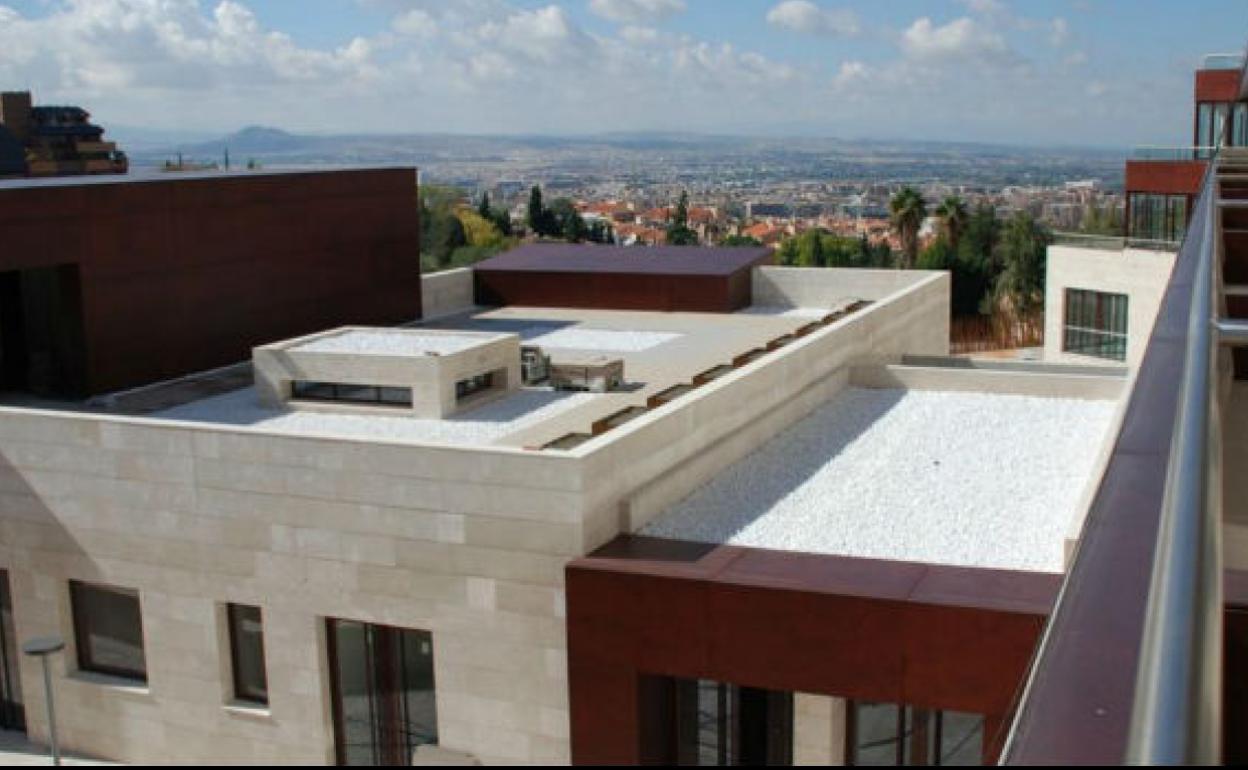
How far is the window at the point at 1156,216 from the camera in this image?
41.6 meters

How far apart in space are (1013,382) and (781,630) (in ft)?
40.0

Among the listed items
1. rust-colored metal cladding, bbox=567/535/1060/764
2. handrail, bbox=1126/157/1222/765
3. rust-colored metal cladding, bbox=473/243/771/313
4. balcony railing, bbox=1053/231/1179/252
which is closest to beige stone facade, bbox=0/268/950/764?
rust-colored metal cladding, bbox=567/535/1060/764

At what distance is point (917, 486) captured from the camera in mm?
18328

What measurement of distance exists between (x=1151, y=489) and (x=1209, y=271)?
1.69 meters

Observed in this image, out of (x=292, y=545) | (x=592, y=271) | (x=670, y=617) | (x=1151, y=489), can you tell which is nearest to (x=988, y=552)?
(x=670, y=617)

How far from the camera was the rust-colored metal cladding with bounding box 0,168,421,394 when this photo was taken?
2375 cm

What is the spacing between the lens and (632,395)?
2342cm

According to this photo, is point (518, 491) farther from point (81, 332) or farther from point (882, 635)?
point (81, 332)

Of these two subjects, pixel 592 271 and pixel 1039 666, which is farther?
pixel 592 271

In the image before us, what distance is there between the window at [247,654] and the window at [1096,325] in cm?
3122


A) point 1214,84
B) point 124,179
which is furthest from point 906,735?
point 1214,84

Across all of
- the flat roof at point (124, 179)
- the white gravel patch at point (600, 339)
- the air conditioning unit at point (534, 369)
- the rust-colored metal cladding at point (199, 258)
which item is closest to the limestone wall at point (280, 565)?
the rust-colored metal cladding at point (199, 258)

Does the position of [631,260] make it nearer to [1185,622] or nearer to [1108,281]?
[1108,281]

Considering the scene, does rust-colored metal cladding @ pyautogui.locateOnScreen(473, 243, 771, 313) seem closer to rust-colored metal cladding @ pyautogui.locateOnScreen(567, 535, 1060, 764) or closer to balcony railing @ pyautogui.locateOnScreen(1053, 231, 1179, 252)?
balcony railing @ pyautogui.locateOnScreen(1053, 231, 1179, 252)
